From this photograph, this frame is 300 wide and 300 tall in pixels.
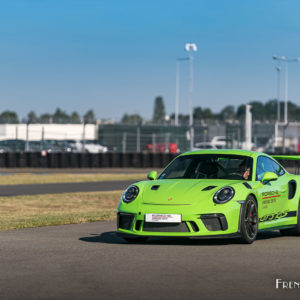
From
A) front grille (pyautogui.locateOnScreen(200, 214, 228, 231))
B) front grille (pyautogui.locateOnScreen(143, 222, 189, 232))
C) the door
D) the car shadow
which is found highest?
the door

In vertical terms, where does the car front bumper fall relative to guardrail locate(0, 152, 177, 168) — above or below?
below

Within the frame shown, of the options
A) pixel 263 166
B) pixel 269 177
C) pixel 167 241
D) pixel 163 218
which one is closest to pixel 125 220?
pixel 163 218

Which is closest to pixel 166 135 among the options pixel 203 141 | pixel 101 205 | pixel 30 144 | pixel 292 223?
pixel 203 141

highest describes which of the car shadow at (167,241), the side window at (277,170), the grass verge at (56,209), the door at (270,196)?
the side window at (277,170)

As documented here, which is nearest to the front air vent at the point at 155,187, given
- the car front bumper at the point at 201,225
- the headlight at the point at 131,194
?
the headlight at the point at 131,194

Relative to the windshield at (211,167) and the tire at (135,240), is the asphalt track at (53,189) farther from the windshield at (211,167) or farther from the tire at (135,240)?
the tire at (135,240)

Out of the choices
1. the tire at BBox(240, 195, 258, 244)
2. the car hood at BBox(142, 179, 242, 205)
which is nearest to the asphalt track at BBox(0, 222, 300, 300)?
the tire at BBox(240, 195, 258, 244)

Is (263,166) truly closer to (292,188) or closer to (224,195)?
(292,188)

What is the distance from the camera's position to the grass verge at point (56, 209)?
43.8 feet

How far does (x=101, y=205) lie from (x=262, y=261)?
32.4ft

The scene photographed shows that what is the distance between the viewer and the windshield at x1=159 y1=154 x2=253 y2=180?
34.2ft

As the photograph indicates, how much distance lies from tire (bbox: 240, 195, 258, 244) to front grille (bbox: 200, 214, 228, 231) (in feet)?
0.82

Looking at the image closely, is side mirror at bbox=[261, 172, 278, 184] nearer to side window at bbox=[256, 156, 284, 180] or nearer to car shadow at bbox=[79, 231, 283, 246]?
side window at bbox=[256, 156, 284, 180]

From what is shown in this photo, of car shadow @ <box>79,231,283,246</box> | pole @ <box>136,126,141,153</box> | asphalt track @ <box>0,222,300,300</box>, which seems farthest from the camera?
pole @ <box>136,126,141,153</box>
